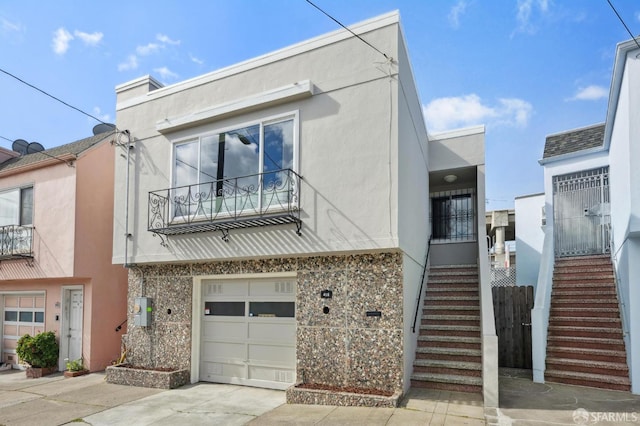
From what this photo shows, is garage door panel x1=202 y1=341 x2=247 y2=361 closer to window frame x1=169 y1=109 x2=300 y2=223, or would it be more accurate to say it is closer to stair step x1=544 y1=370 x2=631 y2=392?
window frame x1=169 y1=109 x2=300 y2=223

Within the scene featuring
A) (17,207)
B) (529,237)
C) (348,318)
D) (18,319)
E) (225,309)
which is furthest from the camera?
(529,237)

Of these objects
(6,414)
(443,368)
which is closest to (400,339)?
(443,368)

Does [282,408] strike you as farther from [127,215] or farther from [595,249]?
[595,249]

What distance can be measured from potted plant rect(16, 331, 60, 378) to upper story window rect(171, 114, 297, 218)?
5032 mm

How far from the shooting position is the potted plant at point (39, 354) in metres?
10.4

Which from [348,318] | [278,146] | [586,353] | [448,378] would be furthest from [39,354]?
[586,353]

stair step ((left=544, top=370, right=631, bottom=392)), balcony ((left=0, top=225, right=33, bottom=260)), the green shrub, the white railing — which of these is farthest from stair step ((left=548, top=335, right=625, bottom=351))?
balcony ((left=0, top=225, right=33, bottom=260))

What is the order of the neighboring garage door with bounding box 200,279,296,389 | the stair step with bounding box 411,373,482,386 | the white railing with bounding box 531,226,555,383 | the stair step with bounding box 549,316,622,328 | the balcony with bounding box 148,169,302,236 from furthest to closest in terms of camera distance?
the stair step with bounding box 549,316,622,328
the white railing with bounding box 531,226,555,383
the neighboring garage door with bounding box 200,279,296,389
the balcony with bounding box 148,169,302,236
the stair step with bounding box 411,373,482,386

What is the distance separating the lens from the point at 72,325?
11211 millimetres

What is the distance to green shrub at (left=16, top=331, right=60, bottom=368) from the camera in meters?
10.4

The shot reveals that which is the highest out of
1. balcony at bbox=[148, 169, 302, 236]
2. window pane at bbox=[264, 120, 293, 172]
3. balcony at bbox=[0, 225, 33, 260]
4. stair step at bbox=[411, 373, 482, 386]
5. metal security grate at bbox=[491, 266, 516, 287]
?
window pane at bbox=[264, 120, 293, 172]

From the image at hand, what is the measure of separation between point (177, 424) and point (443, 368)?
4.47 m

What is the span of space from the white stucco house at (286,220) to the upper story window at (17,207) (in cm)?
364

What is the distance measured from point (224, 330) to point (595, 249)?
997 centimetres
